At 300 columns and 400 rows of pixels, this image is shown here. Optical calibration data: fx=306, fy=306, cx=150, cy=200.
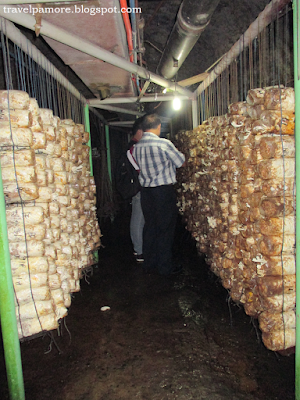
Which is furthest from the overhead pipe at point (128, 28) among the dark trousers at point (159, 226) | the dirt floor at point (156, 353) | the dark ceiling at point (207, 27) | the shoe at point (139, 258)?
the shoe at point (139, 258)

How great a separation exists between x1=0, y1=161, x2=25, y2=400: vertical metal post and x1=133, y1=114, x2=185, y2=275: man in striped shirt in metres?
2.42

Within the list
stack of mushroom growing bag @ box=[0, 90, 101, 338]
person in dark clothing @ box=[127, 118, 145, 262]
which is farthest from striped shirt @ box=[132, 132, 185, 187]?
stack of mushroom growing bag @ box=[0, 90, 101, 338]

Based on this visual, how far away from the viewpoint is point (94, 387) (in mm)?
2164

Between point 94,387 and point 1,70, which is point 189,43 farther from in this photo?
point 94,387

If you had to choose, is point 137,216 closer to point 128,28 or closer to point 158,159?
point 158,159

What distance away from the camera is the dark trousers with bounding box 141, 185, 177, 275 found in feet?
13.1

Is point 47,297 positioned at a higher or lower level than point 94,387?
higher

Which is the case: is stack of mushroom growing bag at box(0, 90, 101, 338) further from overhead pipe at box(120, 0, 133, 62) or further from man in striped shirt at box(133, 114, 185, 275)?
man in striped shirt at box(133, 114, 185, 275)

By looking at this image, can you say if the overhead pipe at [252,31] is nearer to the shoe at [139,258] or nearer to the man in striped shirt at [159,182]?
the man in striped shirt at [159,182]

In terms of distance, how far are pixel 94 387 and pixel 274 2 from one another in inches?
118

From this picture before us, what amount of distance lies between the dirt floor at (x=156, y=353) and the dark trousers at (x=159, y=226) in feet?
1.44

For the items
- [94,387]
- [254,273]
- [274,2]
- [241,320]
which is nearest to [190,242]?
[241,320]

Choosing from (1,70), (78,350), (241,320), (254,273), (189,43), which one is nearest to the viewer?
(254,273)

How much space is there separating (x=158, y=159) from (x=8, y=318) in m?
2.63
